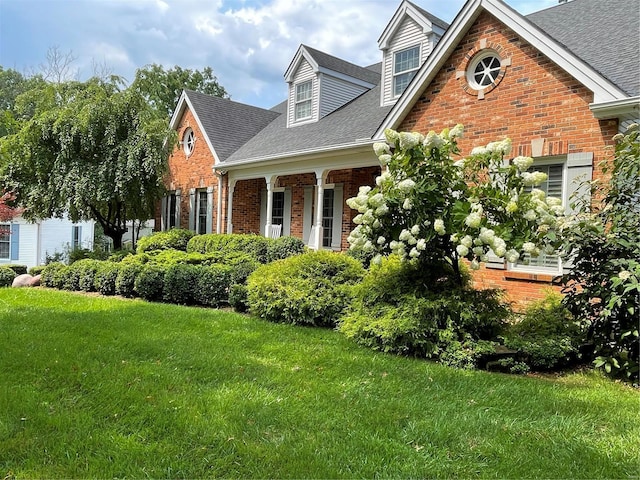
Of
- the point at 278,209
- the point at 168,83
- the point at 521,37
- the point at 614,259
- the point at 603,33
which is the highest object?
the point at 168,83

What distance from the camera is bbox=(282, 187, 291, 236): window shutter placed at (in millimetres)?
15157

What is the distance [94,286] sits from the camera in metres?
11.1

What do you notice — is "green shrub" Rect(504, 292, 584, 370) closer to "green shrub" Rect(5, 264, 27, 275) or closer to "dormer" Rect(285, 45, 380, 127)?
"dormer" Rect(285, 45, 380, 127)

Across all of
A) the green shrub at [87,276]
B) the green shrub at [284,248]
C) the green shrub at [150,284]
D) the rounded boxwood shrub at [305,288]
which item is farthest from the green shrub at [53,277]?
the rounded boxwood shrub at [305,288]

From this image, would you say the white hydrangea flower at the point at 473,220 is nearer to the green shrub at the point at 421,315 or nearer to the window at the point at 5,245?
the green shrub at the point at 421,315

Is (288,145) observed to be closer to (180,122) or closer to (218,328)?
(180,122)

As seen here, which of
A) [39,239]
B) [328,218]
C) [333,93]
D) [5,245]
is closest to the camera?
[328,218]

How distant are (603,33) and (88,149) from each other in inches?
533

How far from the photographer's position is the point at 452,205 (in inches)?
207

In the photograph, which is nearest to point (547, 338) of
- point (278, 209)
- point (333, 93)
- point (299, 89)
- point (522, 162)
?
point (522, 162)

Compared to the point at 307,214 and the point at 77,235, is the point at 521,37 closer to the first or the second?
the point at 307,214

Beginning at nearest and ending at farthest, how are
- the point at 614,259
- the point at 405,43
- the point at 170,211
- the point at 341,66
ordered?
the point at 614,259 < the point at 405,43 < the point at 341,66 < the point at 170,211

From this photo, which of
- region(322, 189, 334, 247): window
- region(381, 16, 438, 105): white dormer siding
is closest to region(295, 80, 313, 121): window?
region(322, 189, 334, 247): window

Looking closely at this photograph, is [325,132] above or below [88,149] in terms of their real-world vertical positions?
above
